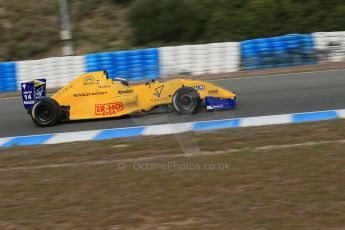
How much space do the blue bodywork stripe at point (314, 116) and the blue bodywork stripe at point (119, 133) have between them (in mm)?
2306

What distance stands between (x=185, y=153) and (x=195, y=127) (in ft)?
A: 6.33

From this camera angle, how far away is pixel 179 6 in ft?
66.9

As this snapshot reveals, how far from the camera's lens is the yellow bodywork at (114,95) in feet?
29.2

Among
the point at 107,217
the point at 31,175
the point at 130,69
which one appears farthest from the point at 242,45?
the point at 107,217

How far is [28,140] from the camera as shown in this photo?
327 inches

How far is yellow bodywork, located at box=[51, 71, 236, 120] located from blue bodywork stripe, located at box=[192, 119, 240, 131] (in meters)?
0.68

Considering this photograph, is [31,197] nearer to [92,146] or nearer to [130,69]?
[92,146]

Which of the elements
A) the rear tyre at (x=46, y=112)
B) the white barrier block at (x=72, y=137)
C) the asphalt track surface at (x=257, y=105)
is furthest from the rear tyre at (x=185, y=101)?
the rear tyre at (x=46, y=112)

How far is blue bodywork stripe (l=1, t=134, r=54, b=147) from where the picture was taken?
26.4ft

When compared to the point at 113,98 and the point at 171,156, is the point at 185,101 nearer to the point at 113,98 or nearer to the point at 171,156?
the point at 113,98

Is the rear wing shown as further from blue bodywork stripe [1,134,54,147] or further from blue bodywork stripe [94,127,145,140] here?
blue bodywork stripe [94,127,145,140]

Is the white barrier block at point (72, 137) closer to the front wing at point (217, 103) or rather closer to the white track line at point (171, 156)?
the front wing at point (217, 103)

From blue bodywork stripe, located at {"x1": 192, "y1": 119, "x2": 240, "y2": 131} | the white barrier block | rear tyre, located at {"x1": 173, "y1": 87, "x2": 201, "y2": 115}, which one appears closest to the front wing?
rear tyre, located at {"x1": 173, "y1": 87, "x2": 201, "y2": 115}

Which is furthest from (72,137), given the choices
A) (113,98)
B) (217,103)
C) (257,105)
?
(257,105)
